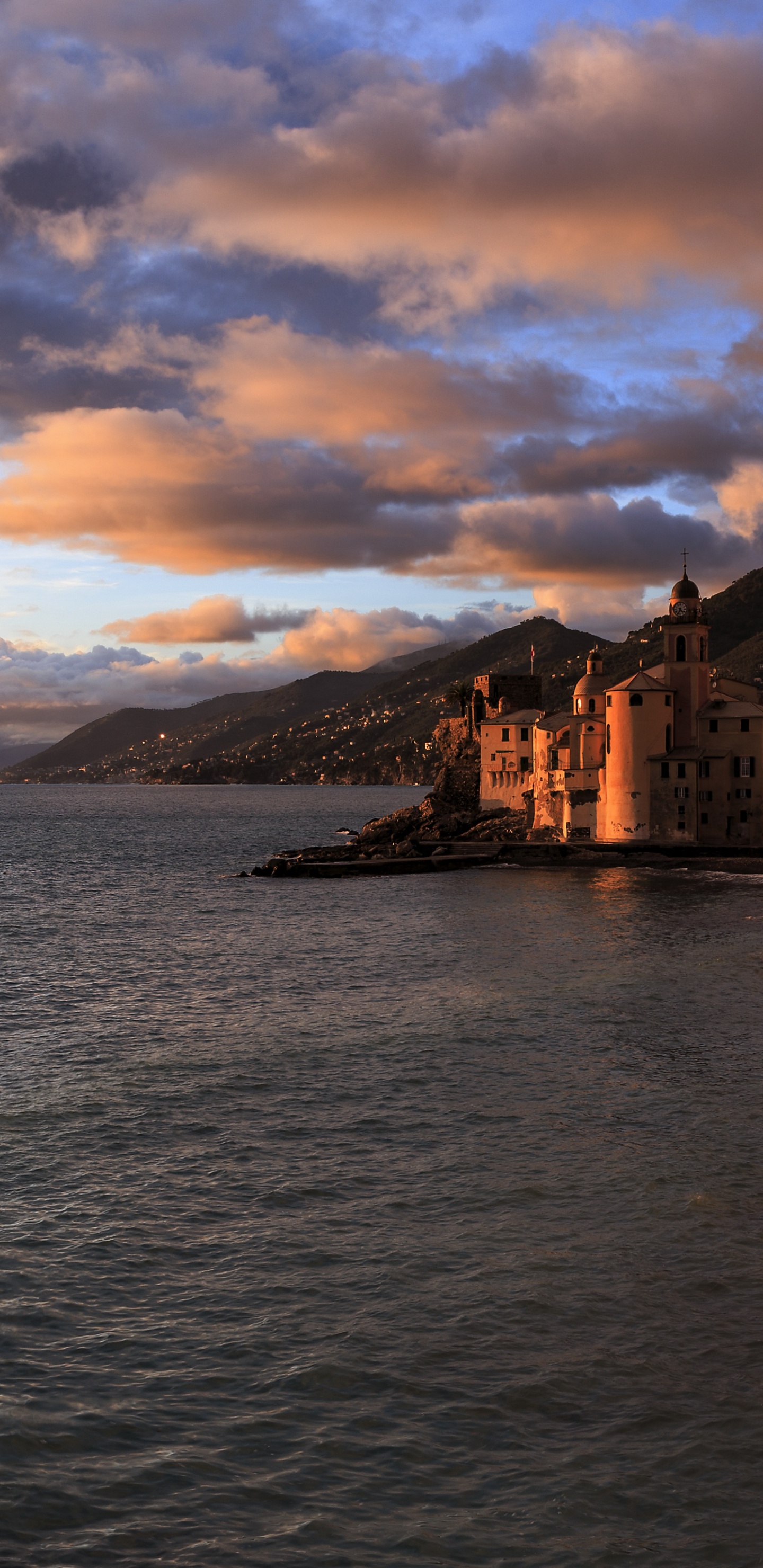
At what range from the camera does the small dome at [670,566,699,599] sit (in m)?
92.3

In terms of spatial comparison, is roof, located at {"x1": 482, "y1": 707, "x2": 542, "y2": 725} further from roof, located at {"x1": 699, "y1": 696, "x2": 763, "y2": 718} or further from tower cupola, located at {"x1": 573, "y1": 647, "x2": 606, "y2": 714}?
roof, located at {"x1": 699, "y1": 696, "x2": 763, "y2": 718}

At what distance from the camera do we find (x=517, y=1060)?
3012 cm

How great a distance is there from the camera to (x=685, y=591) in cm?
9275

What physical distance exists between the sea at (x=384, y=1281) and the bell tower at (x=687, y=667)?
5242 centimetres

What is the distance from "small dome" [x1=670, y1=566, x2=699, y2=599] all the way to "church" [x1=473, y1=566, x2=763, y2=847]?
0.12m

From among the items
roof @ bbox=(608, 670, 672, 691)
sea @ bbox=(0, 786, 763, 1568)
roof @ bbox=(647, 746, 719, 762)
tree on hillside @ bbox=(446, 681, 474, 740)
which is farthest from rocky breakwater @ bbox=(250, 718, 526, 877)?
sea @ bbox=(0, 786, 763, 1568)

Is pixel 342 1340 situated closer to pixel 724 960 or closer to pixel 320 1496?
pixel 320 1496

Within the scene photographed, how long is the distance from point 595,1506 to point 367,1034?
72.3ft

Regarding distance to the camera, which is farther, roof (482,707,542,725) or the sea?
roof (482,707,542,725)

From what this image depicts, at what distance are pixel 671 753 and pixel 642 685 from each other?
577 cm

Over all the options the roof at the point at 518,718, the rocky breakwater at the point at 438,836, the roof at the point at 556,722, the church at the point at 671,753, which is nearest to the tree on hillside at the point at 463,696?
the rocky breakwater at the point at 438,836

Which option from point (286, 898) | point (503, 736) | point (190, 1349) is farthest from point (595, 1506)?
point (503, 736)

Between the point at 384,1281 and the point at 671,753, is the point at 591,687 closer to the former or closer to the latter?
the point at 671,753

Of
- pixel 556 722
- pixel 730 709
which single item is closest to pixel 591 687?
pixel 556 722
